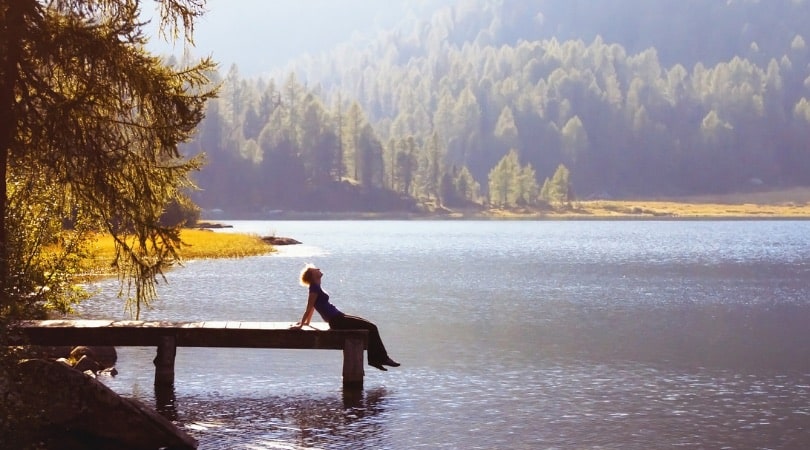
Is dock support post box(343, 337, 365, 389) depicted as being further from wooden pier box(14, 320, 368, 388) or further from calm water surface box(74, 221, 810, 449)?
calm water surface box(74, 221, 810, 449)

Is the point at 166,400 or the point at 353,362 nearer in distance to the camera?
the point at 166,400

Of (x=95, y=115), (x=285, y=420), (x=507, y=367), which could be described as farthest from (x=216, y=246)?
(x=95, y=115)

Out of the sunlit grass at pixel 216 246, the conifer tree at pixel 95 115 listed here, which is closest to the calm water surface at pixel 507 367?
the conifer tree at pixel 95 115

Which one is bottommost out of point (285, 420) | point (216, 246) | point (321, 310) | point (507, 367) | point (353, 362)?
point (507, 367)

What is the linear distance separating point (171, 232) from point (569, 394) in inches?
486

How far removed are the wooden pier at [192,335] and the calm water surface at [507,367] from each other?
142 centimetres

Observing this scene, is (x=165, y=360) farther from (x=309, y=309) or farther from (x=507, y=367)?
(x=507, y=367)

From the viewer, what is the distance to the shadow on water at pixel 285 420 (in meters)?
21.4

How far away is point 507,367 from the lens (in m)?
32.7

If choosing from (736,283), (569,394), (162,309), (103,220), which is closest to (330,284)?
(162,309)

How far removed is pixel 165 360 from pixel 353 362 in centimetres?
502

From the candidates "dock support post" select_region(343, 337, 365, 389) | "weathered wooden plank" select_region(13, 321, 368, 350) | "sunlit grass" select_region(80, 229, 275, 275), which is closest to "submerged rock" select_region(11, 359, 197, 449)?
"weathered wooden plank" select_region(13, 321, 368, 350)

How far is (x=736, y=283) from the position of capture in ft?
228

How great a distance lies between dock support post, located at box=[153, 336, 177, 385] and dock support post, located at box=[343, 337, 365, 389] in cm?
453
